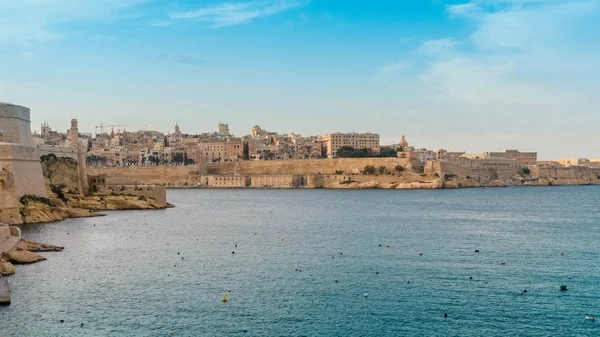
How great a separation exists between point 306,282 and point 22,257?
9.24 meters

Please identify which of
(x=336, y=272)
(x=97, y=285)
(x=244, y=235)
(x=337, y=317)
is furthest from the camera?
(x=244, y=235)

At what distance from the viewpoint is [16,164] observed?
33.8 meters

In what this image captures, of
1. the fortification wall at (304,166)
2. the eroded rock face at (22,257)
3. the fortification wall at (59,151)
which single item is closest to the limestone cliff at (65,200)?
the fortification wall at (59,151)

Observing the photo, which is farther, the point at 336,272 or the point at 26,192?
the point at 26,192

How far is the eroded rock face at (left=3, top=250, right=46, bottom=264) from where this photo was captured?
21498mm

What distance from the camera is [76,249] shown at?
25641mm

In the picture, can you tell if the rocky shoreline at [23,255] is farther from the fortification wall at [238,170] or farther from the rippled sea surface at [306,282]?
the fortification wall at [238,170]

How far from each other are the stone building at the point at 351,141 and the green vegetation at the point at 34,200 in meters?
86.0

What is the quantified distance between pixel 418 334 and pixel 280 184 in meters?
86.2

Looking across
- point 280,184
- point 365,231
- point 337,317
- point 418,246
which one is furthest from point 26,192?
point 280,184

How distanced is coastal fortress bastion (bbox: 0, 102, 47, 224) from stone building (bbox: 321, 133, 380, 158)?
273 ft

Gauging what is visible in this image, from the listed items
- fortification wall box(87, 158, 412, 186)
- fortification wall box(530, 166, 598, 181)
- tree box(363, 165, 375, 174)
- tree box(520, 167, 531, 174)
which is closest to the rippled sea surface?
tree box(363, 165, 375, 174)

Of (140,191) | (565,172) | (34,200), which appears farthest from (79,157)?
(565,172)

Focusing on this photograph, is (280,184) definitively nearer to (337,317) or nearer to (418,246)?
(418,246)
